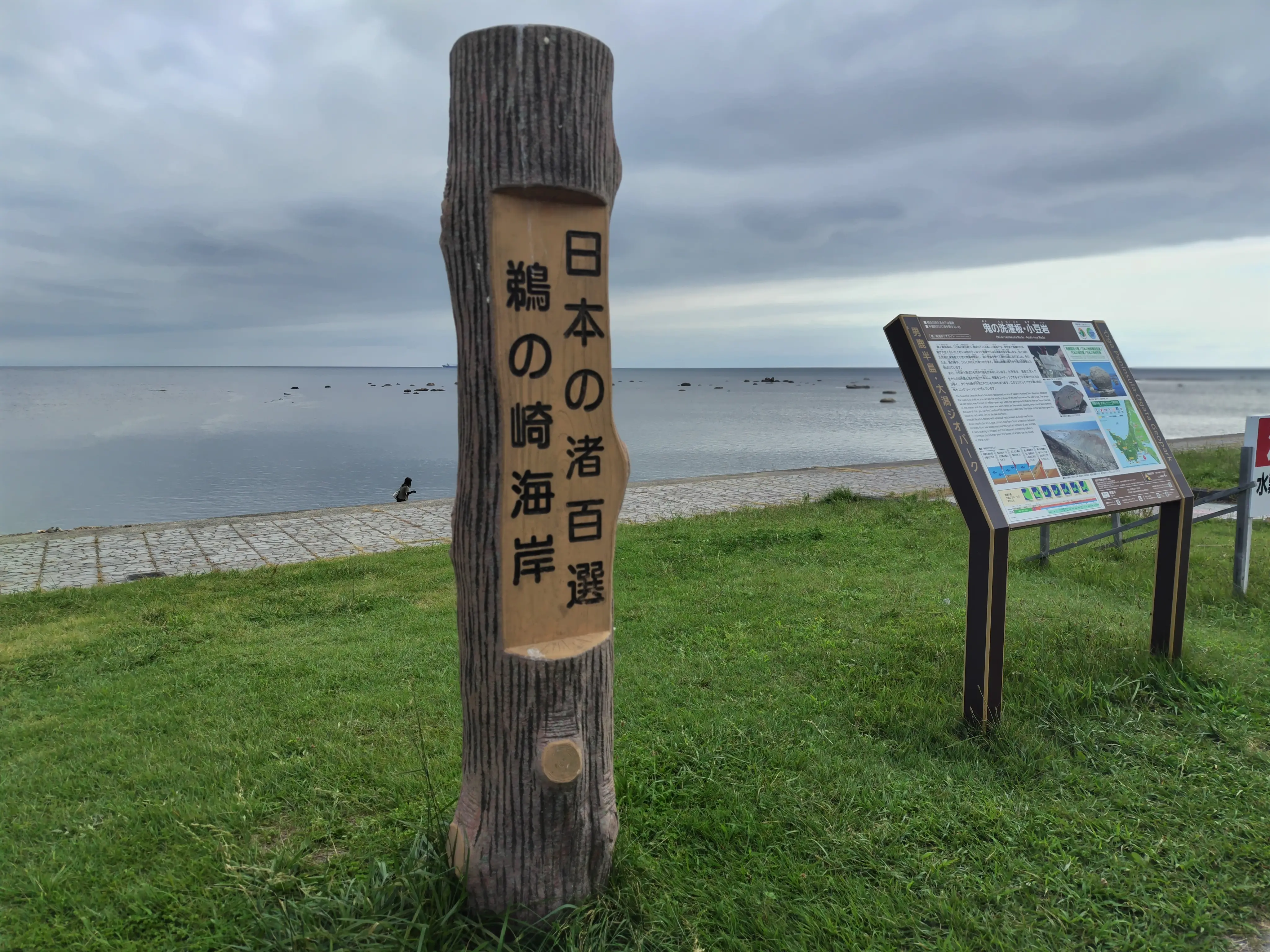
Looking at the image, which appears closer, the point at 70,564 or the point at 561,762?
the point at 561,762

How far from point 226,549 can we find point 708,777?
667 centimetres

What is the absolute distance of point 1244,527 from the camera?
5.35 m

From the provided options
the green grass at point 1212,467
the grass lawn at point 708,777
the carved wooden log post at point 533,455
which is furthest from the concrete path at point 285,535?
the carved wooden log post at point 533,455

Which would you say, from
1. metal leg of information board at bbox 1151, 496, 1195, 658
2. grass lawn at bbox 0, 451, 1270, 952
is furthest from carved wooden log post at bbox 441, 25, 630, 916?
metal leg of information board at bbox 1151, 496, 1195, 658

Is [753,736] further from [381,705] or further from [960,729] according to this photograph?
[381,705]

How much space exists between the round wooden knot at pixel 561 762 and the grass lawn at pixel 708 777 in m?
0.42

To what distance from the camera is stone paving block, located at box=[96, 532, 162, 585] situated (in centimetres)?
693

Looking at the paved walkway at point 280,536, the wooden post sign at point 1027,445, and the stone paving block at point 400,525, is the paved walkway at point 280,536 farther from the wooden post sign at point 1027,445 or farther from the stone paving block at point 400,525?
the wooden post sign at point 1027,445

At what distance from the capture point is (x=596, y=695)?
2262 millimetres

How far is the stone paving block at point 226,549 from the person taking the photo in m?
7.24

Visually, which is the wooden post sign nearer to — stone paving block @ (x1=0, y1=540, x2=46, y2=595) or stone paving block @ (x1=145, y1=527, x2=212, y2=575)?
stone paving block @ (x1=145, y1=527, x2=212, y2=575)

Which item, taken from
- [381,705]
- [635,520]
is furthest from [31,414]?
[381,705]

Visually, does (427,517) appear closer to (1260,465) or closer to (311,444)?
(1260,465)

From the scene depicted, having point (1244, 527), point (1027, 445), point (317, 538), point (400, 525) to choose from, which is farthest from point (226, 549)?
point (1244, 527)
